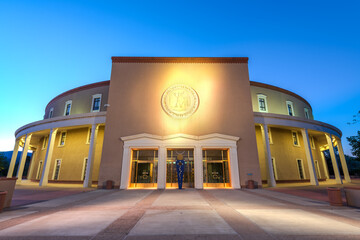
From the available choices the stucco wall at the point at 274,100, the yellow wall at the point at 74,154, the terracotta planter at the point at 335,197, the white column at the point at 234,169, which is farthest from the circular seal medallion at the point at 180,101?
the terracotta planter at the point at 335,197

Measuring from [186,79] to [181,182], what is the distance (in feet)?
35.6

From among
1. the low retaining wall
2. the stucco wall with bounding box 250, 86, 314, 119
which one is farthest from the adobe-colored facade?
the low retaining wall

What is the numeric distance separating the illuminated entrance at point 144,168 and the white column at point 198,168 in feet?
12.8

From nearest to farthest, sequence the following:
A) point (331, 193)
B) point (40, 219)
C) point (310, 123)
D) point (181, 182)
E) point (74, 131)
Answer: point (40, 219), point (331, 193), point (181, 182), point (310, 123), point (74, 131)

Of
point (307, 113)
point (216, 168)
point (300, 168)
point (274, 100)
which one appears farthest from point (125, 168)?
point (307, 113)

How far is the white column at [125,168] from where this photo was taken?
16562 mm

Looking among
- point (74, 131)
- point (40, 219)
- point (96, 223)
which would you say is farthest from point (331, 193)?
point (74, 131)

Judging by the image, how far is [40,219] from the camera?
593cm

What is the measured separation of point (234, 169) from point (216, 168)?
170 cm

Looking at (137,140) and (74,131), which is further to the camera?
(74,131)

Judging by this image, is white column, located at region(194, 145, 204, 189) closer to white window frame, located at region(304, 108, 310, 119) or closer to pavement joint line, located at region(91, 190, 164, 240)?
pavement joint line, located at region(91, 190, 164, 240)

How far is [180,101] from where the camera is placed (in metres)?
18.7

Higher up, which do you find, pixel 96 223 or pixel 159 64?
pixel 159 64

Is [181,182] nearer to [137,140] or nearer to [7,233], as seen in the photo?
[137,140]
